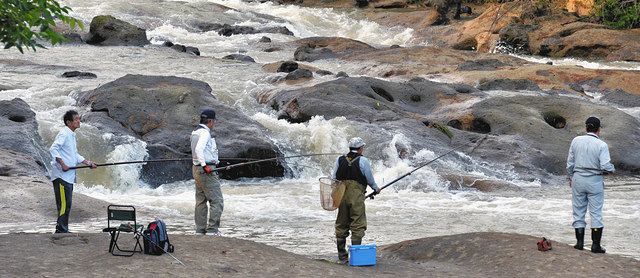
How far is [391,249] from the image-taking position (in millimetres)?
11789

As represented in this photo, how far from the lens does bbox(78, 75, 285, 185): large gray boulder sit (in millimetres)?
18422

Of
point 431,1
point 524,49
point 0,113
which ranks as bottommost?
point 0,113

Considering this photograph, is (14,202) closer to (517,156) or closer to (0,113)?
(0,113)

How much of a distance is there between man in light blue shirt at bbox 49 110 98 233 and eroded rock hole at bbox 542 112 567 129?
47.4 ft

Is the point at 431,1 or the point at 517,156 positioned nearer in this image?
the point at 517,156

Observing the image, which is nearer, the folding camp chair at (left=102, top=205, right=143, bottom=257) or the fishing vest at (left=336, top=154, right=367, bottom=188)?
the folding camp chair at (left=102, top=205, right=143, bottom=257)

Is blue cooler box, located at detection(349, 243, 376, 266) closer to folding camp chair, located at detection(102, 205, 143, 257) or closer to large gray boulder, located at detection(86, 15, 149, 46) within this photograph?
folding camp chair, located at detection(102, 205, 143, 257)

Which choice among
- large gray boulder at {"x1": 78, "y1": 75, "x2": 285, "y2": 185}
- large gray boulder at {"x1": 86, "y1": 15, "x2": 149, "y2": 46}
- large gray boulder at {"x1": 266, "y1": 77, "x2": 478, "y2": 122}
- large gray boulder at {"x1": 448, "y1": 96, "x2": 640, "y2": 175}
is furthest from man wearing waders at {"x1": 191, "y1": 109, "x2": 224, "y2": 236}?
large gray boulder at {"x1": 86, "y1": 15, "x2": 149, "y2": 46}

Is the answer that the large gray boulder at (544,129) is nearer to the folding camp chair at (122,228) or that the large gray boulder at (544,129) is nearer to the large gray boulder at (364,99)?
the large gray boulder at (364,99)

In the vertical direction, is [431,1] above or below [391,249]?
above

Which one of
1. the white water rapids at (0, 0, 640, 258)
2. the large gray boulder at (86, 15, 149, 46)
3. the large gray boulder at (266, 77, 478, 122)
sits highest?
the large gray boulder at (86, 15, 149, 46)

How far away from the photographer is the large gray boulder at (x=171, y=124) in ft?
60.4

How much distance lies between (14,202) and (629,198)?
10.7m

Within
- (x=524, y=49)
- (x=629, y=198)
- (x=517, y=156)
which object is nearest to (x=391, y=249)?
(x=629, y=198)
